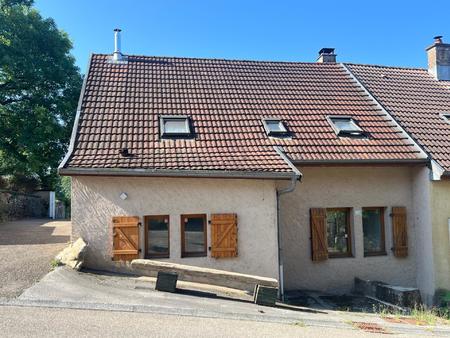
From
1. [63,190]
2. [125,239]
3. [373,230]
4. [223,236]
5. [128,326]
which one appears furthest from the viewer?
[63,190]

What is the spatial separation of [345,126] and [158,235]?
622 cm

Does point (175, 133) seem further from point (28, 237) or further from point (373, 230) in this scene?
point (28, 237)

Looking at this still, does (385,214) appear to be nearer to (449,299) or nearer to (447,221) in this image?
(447,221)

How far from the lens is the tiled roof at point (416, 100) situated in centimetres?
1119

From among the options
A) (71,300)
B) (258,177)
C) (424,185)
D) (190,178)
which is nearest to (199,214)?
(190,178)

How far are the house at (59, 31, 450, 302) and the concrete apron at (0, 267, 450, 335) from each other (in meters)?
1.00

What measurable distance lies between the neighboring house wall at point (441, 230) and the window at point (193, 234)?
19.8 ft

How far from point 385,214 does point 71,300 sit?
8.53 m

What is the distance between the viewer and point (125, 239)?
8.98 metres

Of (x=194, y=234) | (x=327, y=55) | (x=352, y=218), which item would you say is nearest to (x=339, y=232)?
(x=352, y=218)

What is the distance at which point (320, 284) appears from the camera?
35.0 ft

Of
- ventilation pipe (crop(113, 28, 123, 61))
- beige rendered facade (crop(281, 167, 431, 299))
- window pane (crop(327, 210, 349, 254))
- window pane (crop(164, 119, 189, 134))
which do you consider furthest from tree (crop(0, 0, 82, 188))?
window pane (crop(327, 210, 349, 254))

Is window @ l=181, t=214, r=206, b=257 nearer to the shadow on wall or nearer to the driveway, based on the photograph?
the driveway

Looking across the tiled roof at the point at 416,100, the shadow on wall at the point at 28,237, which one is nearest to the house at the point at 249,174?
the tiled roof at the point at 416,100
